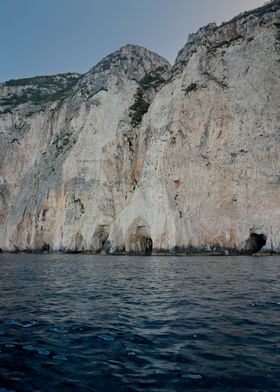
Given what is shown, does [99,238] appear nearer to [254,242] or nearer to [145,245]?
[145,245]

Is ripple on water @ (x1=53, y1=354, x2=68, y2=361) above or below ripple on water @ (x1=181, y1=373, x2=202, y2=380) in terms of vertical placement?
below

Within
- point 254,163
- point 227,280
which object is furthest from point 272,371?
point 254,163

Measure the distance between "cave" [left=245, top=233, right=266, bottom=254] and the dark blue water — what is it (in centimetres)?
3592

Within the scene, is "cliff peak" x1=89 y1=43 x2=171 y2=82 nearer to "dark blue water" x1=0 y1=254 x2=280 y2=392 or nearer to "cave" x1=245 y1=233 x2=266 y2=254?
"cave" x1=245 y1=233 x2=266 y2=254

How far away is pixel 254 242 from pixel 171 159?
16.3 metres

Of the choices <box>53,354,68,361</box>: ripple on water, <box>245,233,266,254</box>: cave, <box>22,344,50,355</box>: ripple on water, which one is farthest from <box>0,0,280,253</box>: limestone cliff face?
<box>53,354,68,361</box>: ripple on water

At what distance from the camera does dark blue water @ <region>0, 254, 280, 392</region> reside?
6090 millimetres

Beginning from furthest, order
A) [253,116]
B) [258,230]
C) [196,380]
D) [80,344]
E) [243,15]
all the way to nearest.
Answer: [243,15] → [253,116] → [258,230] → [80,344] → [196,380]

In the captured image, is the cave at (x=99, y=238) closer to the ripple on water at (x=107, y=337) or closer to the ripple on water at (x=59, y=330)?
the ripple on water at (x=59, y=330)

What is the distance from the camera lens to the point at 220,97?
186 feet

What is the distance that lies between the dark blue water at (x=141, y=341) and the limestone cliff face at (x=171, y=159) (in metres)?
37.2

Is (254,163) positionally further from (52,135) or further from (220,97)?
(52,135)

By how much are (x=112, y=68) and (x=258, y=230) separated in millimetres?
50232

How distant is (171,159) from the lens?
186ft
